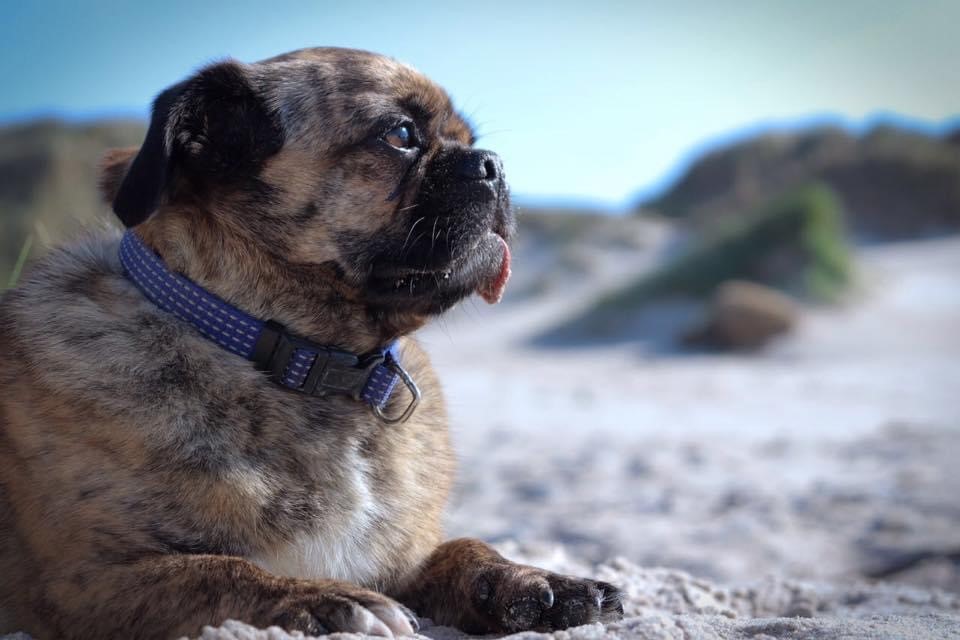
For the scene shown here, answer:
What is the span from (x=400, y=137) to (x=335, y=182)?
0.97 ft

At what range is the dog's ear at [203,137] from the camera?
8.79ft

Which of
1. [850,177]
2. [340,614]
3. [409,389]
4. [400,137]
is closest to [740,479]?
[409,389]

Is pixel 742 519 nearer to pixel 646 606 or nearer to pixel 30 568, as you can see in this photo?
pixel 646 606

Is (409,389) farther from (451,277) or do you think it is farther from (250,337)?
(250,337)

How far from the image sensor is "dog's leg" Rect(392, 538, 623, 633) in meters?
2.65

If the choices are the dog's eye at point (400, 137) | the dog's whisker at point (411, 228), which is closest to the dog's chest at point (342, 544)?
the dog's whisker at point (411, 228)

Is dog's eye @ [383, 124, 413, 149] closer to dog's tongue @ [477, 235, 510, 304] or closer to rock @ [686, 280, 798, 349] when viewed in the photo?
dog's tongue @ [477, 235, 510, 304]

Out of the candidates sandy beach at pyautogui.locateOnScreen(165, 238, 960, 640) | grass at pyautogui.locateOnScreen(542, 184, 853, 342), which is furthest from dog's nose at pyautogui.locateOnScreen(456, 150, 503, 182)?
grass at pyautogui.locateOnScreen(542, 184, 853, 342)

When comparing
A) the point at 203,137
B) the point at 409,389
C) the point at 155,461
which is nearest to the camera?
the point at 155,461

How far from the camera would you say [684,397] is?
34.5 feet

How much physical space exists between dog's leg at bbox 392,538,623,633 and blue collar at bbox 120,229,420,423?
2.20 feet

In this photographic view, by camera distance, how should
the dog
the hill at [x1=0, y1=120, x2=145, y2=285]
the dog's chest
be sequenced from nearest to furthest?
the dog < the dog's chest < the hill at [x1=0, y1=120, x2=145, y2=285]

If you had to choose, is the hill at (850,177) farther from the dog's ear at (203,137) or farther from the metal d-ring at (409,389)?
the dog's ear at (203,137)

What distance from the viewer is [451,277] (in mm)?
3109
